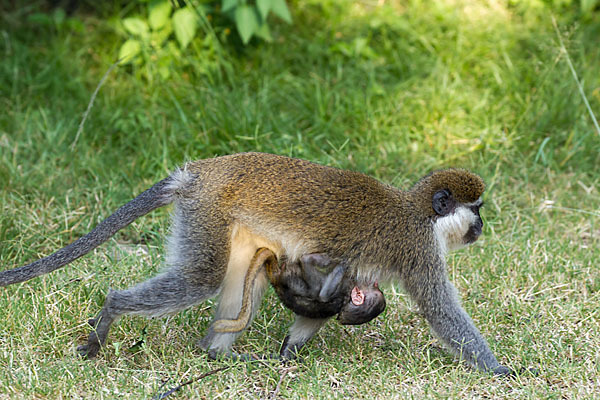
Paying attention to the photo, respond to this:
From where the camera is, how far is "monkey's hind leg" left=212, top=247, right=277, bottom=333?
4.26 meters

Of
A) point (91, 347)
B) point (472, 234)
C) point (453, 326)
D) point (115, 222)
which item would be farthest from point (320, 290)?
point (91, 347)

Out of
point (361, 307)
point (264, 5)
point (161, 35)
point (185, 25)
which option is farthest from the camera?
point (161, 35)

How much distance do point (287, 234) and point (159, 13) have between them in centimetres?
374

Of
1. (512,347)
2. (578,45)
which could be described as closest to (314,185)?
(512,347)

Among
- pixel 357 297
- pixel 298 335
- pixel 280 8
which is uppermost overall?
pixel 280 8

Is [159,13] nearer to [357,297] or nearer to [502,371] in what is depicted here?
[357,297]

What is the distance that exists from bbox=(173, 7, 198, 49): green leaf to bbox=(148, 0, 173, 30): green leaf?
155 mm

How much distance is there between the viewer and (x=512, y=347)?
4676mm

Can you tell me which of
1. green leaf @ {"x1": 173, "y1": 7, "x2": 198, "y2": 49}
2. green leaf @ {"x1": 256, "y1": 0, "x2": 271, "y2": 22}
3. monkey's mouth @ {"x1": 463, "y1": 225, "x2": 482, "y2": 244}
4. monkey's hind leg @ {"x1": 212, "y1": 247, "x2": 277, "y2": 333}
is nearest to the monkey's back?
monkey's hind leg @ {"x1": 212, "y1": 247, "x2": 277, "y2": 333}

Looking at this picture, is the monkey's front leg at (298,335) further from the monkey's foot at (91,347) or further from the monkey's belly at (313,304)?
the monkey's foot at (91,347)

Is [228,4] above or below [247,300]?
above

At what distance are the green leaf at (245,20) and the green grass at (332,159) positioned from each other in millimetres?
259

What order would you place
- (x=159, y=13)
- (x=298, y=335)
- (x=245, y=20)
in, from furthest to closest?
(x=159, y=13) < (x=245, y=20) < (x=298, y=335)

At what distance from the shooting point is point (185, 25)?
23.7ft
